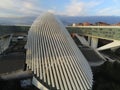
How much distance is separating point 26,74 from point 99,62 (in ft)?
52.3

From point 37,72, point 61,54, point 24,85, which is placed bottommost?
point 24,85

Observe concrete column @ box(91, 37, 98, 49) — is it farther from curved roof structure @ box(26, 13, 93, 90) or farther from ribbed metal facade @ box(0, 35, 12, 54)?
curved roof structure @ box(26, 13, 93, 90)

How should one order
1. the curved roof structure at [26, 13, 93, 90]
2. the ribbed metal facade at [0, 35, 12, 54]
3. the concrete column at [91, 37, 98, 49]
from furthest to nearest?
the concrete column at [91, 37, 98, 49], the ribbed metal facade at [0, 35, 12, 54], the curved roof structure at [26, 13, 93, 90]

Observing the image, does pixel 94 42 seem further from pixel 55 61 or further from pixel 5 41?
pixel 55 61

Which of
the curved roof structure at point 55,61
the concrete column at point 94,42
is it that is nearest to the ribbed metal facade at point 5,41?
the concrete column at point 94,42

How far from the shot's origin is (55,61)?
26.7 metres

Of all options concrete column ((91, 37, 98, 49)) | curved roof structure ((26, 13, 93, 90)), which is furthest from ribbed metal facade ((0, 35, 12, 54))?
curved roof structure ((26, 13, 93, 90))

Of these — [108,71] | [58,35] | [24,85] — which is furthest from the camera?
[108,71]

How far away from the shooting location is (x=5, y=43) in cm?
5434

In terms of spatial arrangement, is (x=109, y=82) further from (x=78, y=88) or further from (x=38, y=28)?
(x=38, y=28)

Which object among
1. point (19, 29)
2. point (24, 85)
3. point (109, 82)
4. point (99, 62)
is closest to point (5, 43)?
point (19, 29)

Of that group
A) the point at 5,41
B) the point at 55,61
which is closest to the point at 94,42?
the point at 5,41

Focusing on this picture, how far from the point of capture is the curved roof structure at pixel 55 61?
24875 mm

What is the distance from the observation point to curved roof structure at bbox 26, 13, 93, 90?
979 inches
